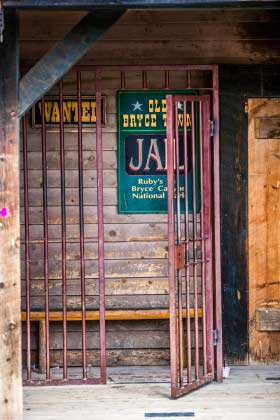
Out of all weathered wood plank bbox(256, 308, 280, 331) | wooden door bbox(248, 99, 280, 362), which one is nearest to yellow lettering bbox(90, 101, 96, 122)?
wooden door bbox(248, 99, 280, 362)

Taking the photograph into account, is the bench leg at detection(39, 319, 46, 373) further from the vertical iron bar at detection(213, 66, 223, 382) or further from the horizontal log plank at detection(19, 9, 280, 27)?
the horizontal log plank at detection(19, 9, 280, 27)

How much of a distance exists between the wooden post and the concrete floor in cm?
44

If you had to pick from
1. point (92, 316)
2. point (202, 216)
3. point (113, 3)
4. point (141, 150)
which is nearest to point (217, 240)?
point (202, 216)

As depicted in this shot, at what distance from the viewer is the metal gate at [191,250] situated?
6.37m

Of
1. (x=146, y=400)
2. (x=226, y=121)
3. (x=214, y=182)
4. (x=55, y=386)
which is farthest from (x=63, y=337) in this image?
(x=226, y=121)

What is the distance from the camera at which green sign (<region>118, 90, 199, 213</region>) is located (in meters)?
7.28

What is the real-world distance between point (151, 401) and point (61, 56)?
2.47m

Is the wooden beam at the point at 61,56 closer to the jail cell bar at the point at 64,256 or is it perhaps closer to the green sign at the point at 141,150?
the jail cell bar at the point at 64,256

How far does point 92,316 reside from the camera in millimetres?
7133

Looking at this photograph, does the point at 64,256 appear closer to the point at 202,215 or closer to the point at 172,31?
the point at 202,215

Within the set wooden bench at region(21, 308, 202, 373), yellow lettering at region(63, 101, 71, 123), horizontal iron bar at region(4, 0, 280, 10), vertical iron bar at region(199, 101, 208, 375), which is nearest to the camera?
horizontal iron bar at region(4, 0, 280, 10)

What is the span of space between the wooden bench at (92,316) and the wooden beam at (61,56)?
205 cm

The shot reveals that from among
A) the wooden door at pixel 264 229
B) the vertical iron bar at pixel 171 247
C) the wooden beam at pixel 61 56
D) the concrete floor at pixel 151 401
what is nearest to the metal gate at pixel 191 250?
the vertical iron bar at pixel 171 247

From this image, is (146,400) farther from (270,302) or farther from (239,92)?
(239,92)
